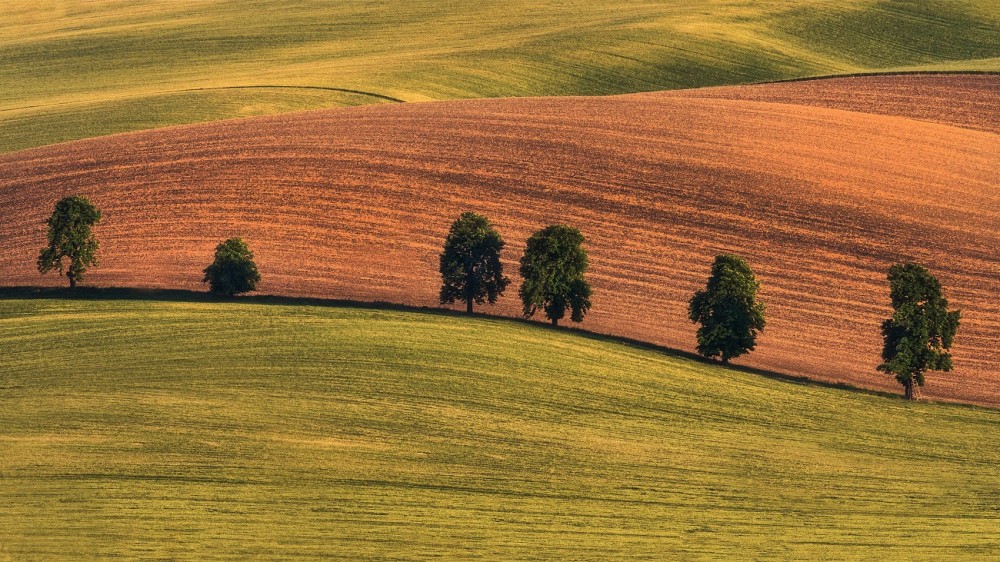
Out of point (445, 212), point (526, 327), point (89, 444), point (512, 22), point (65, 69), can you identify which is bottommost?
point (89, 444)

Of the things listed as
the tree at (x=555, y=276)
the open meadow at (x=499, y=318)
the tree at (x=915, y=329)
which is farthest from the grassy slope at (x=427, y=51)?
the tree at (x=915, y=329)

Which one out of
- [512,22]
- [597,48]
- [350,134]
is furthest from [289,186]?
[512,22]

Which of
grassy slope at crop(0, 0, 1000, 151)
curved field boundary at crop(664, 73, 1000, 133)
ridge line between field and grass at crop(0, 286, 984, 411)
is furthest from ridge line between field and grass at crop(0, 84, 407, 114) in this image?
ridge line between field and grass at crop(0, 286, 984, 411)

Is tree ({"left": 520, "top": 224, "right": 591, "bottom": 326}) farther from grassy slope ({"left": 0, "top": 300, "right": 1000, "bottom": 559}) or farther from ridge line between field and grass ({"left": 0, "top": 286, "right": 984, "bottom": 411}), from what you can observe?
grassy slope ({"left": 0, "top": 300, "right": 1000, "bottom": 559})

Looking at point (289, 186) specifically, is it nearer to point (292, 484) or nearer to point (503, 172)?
point (503, 172)


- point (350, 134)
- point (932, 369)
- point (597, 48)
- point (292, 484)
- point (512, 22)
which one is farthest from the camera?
point (512, 22)

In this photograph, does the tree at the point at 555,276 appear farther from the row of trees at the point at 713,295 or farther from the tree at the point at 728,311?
the tree at the point at 728,311

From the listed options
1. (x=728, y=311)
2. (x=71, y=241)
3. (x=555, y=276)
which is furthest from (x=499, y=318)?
(x=71, y=241)
